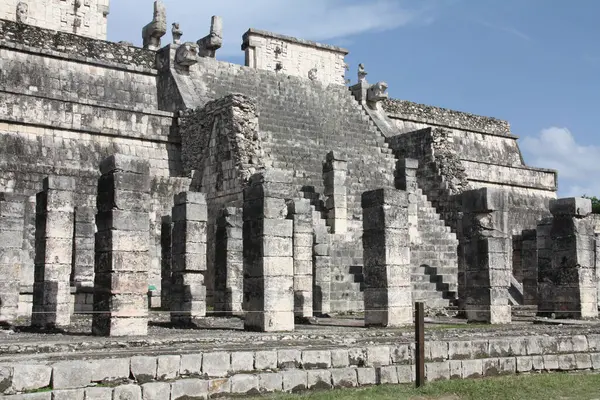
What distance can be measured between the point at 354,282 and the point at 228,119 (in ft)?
19.9

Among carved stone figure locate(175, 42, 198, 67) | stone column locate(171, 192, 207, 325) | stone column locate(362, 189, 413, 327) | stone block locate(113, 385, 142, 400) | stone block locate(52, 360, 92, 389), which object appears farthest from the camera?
carved stone figure locate(175, 42, 198, 67)

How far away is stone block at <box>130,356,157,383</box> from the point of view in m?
8.86

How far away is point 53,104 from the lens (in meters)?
23.1

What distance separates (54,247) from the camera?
52.0 ft

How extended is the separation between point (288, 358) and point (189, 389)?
1481 millimetres

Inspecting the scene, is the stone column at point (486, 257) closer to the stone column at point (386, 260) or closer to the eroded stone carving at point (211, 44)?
the stone column at point (386, 260)

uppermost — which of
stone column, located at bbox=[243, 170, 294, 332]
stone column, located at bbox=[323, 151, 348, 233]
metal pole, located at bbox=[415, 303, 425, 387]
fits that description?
stone column, located at bbox=[323, 151, 348, 233]

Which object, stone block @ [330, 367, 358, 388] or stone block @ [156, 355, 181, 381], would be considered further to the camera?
stone block @ [330, 367, 358, 388]

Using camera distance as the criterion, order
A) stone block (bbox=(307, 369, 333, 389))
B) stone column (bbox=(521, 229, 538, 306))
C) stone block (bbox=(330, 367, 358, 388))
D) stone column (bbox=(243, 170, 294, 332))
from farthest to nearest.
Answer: stone column (bbox=(521, 229, 538, 306)), stone column (bbox=(243, 170, 294, 332)), stone block (bbox=(330, 367, 358, 388)), stone block (bbox=(307, 369, 333, 389))

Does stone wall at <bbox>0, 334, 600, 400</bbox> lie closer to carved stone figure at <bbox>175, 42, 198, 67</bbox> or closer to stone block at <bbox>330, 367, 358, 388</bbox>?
stone block at <bbox>330, 367, 358, 388</bbox>

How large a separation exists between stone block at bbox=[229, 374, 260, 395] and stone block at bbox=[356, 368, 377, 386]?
1427 millimetres

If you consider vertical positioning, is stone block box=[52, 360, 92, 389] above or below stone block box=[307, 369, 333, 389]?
above

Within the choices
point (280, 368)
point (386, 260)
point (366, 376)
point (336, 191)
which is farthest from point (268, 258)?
point (336, 191)

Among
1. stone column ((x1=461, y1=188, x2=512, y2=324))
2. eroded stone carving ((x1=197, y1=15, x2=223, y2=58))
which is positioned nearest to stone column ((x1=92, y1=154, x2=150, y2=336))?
stone column ((x1=461, y1=188, x2=512, y2=324))
